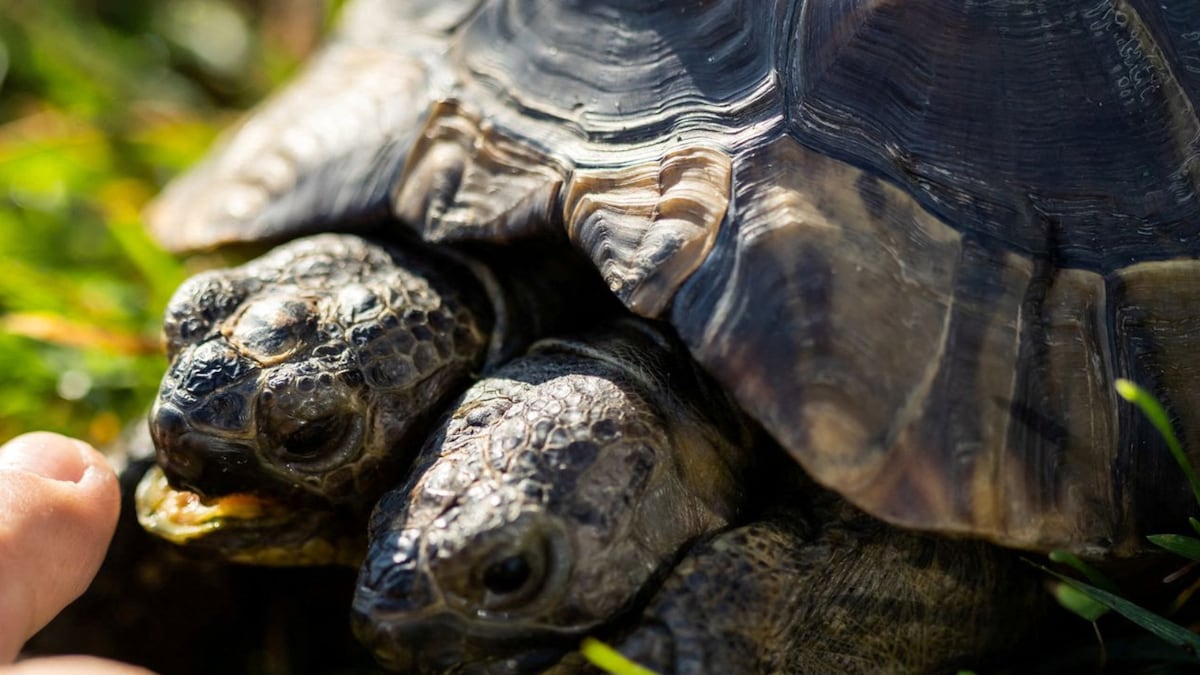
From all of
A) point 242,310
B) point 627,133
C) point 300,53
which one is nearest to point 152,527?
point 242,310

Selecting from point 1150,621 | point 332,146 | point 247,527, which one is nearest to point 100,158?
point 332,146

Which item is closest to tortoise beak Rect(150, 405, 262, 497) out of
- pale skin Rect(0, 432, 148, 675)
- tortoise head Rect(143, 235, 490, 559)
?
tortoise head Rect(143, 235, 490, 559)

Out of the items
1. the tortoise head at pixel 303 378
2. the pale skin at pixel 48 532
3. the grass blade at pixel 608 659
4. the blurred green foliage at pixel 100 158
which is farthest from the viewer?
the blurred green foliage at pixel 100 158

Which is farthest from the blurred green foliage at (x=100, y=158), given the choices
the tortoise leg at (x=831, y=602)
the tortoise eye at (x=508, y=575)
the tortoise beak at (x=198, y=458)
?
the tortoise leg at (x=831, y=602)

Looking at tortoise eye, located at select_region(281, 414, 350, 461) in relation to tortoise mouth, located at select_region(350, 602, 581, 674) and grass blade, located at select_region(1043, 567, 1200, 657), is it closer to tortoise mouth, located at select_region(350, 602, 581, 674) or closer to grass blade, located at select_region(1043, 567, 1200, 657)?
tortoise mouth, located at select_region(350, 602, 581, 674)

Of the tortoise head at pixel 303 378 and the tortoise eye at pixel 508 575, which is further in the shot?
the tortoise head at pixel 303 378

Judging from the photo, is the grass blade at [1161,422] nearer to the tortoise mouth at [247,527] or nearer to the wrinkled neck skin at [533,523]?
the wrinkled neck skin at [533,523]
